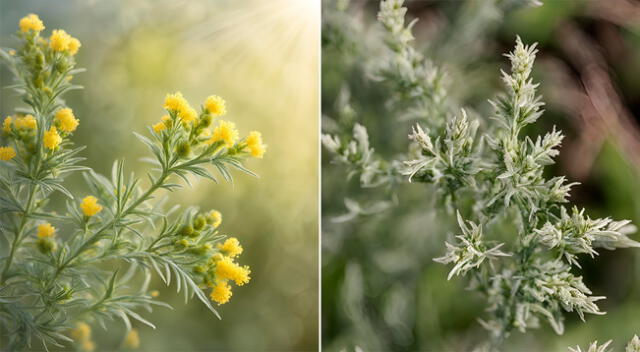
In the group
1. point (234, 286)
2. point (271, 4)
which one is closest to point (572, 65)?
point (271, 4)

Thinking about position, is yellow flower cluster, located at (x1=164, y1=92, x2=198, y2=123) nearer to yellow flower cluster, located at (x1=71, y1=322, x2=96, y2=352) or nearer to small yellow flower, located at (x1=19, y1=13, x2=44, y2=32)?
small yellow flower, located at (x1=19, y1=13, x2=44, y2=32)

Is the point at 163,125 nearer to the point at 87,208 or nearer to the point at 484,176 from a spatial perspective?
the point at 87,208

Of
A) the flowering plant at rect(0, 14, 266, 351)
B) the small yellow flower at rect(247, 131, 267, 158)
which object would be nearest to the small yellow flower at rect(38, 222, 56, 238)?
the flowering plant at rect(0, 14, 266, 351)

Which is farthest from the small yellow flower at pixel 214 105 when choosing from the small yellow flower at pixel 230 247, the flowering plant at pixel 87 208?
the small yellow flower at pixel 230 247

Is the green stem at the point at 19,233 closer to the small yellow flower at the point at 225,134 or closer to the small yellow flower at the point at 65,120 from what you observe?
the small yellow flower at the point at 65,120

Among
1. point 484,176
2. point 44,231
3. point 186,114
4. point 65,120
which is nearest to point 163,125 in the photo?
point 186,114

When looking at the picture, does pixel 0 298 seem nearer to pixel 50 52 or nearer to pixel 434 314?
pixel 50 52
